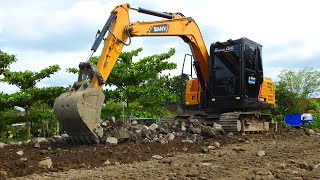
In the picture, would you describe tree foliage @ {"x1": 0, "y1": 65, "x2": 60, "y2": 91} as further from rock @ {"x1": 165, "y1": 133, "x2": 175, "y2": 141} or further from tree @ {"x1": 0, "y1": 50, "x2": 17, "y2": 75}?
rock @ {"x1": 165, "y1": 133, "x2": 175, "y2": 141}

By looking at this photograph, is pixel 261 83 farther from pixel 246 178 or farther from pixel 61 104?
pixel 246 178

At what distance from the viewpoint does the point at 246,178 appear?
17.9 feet

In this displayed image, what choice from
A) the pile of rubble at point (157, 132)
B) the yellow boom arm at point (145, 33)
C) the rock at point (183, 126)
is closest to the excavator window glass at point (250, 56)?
the yellow boom arm at point (145, 33)

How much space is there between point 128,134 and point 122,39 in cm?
245

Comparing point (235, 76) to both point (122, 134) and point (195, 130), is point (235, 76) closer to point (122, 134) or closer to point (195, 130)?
point (195, 130)

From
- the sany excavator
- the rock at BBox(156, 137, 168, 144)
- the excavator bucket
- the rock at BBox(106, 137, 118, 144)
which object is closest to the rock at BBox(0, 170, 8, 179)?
the excavator bucket

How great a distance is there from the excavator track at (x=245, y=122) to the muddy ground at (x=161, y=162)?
2.14m

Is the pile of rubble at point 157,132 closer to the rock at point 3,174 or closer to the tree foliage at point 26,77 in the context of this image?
the rock at point 3,174

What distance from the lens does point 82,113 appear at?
8.32 m

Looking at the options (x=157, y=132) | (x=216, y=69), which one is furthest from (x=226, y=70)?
(x=157, y=132)

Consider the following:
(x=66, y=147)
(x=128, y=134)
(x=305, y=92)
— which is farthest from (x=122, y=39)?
(x=305, y=92)

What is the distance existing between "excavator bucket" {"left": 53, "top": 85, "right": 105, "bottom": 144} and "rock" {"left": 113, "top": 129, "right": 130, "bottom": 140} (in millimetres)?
433

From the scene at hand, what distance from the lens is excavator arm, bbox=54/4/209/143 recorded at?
8.46 meters

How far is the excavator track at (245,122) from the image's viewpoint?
12109 mm
